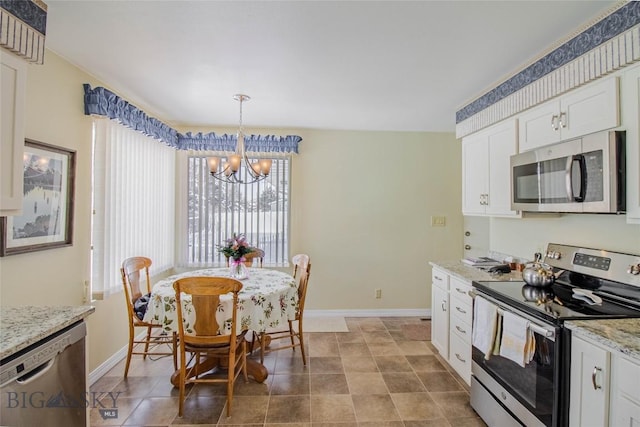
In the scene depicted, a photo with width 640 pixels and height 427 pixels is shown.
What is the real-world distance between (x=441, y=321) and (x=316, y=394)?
136cm

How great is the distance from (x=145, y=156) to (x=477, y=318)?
343cm

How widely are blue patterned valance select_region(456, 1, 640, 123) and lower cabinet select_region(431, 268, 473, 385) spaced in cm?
160

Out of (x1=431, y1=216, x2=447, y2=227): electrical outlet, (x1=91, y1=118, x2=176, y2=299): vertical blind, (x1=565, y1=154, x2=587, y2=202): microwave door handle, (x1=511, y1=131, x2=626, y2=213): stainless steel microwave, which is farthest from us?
(x1=431, y1=216, x2=447, y2=227): electrical outlet

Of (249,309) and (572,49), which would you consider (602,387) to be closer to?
(572,49)

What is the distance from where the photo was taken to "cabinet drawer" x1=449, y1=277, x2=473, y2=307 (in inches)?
92.8

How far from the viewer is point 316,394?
7.66ft

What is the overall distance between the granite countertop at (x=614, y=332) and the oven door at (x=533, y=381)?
0.10 metres

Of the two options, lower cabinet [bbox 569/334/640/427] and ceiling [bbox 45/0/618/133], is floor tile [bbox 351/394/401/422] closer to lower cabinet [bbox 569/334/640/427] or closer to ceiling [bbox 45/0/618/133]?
lower cabinet [bbox 569/334/640/427]

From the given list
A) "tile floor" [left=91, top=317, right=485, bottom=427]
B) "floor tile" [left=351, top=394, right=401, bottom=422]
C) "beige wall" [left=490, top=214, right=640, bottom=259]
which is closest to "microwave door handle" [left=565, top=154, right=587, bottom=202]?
"beige wall" [left=490, top=214, right=640, bottom=259]

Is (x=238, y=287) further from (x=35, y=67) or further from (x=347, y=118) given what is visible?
(x=347, y=118)

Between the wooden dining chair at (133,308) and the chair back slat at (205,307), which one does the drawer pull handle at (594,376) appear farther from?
the wooden dining chair at (133,308)

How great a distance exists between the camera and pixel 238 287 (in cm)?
204

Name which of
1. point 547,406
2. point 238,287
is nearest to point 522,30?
point 547,406

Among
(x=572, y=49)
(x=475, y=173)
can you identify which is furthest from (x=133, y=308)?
(x=572, y=49)
